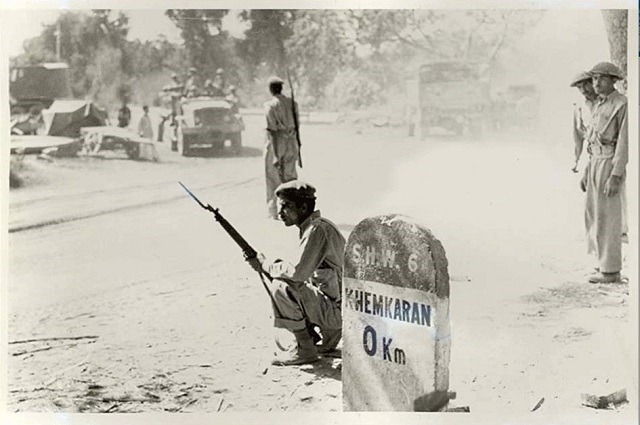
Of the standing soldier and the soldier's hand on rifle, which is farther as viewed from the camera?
the standing soldier

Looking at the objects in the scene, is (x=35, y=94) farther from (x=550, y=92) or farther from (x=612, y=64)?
(x=612, y=64)

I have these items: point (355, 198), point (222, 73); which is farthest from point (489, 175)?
point (222, 73)

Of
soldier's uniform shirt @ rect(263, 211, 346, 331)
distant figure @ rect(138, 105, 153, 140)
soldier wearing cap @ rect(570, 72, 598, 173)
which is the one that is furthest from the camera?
distant figure @ rect(138, 105, 153, 140)

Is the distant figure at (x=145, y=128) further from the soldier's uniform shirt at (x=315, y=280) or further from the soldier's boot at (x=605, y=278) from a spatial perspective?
the soldier's boot at (x=605, y=278)

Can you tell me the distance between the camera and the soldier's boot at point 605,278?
445 cm

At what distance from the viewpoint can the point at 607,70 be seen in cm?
441

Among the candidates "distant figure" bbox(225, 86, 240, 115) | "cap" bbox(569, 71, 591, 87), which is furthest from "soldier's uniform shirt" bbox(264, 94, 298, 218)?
"cap" bbox(569, 71, 591, 87)

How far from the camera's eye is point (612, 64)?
4.42m

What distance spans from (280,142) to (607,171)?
5.32 feet

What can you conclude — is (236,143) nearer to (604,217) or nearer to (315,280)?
(315,280)

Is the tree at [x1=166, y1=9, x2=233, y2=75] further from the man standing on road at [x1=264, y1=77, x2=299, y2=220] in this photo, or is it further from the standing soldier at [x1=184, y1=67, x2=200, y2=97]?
the man standing on road at [x1=264, y1=77, x2=299, y2=220]

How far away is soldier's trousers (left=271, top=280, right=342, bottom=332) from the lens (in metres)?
4.22

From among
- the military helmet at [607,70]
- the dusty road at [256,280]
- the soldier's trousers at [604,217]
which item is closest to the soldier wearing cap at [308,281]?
the dusty road at [256,280]

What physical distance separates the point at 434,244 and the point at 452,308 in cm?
78
